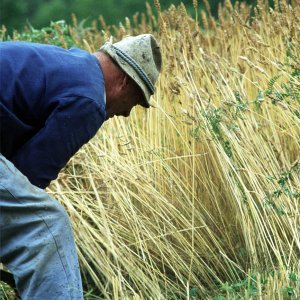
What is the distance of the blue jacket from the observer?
141 inches

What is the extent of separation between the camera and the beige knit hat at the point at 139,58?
3.88 metres

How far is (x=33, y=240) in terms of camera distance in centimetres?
346

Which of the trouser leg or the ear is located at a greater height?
the ear

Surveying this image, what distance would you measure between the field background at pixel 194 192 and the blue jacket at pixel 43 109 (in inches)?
45.8

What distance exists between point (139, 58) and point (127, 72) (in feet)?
0.38

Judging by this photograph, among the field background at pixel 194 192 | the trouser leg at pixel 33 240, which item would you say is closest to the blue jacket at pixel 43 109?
the trouser leg at pixel 33 240

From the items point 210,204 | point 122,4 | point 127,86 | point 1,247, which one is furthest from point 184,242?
point 122,4

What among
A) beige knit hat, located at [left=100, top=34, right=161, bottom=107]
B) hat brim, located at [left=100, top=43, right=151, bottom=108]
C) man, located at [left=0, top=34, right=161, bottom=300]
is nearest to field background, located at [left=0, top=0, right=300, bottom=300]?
beige knit hat, located at [left=100, top=34, right=161, bottom=107]

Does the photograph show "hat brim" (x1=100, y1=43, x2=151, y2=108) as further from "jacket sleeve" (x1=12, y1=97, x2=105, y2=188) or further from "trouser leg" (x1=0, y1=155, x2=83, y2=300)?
"trouser leg" (x1=0, y1=155, x2=83, y2=300)

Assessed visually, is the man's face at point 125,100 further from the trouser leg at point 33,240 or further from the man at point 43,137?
the trouser leg at point 33,240

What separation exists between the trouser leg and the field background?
1.12 m

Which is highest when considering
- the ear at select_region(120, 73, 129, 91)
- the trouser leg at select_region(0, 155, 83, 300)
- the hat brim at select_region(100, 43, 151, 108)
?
the hat brim at select_region(100, 43, 151, 108)

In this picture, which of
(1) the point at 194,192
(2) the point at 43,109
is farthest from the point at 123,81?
(1) the point at 194,192

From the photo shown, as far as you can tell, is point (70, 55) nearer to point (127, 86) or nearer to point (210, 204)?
point (127, 86)
